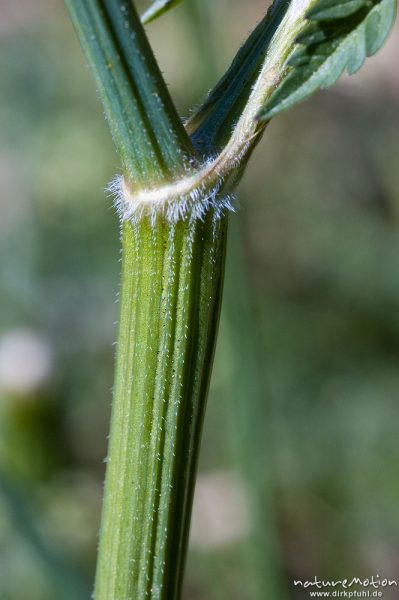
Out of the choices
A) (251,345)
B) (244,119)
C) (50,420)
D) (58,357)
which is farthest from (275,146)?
(244,119)

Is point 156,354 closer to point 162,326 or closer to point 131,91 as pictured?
point 162,326

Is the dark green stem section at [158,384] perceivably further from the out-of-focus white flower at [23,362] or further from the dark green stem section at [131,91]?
the out-of-focus white flower at [23,362]

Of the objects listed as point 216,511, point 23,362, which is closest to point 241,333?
point 23,362

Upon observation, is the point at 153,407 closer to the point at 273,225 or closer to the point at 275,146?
the point at 273,225

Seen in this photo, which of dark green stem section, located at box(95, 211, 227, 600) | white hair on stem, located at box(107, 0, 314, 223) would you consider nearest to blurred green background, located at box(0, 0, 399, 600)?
dark green stem section, located at box(95, 211, 227, 600)

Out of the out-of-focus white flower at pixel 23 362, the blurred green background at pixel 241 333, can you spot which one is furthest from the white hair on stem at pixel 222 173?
the out-of-focus white flower at pixel 23 362

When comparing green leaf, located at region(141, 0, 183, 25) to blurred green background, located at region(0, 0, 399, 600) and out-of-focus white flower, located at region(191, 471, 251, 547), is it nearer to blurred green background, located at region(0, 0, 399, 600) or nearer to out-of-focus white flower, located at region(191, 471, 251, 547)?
blurred green background, located at region(0, 0, 399, 600)

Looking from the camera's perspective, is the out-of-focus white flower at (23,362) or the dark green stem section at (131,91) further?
the out-of-focus white flower at (23,362)
